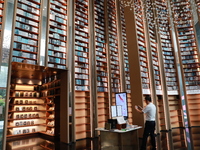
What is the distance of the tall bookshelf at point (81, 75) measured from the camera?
5535mm

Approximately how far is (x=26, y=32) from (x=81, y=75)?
7.26 ft

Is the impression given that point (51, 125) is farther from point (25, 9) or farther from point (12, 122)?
point (25, 9)

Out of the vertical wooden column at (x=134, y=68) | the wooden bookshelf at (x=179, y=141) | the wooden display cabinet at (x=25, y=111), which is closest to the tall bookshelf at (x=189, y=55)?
the wooden bookshelf at (x=179, y=141)

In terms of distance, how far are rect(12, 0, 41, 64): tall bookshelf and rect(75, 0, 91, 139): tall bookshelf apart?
4.62 feet

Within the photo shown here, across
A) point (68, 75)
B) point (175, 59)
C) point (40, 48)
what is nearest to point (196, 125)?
point (175, 59)

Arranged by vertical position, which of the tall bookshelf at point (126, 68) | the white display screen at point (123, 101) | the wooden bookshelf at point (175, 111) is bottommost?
the wooden bookshelf at point (175, 111)

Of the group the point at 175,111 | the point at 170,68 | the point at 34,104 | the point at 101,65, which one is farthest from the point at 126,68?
the point at 34,104

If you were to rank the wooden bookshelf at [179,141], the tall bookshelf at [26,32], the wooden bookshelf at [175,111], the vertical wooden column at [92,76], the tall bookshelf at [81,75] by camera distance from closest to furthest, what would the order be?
the wooden bookshelf at [179,141] < the tall bookshelf at [26,32] < the tall bookshelf at [81,75] < the vertical wooden column at [92,76] < the wooden bookshelf at [175,111]

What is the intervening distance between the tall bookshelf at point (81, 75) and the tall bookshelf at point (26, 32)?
4.62ft

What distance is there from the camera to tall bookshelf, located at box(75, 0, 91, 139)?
18.2 ft

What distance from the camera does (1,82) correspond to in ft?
13.4

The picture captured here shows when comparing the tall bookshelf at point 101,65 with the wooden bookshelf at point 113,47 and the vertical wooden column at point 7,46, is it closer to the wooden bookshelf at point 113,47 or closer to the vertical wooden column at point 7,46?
the wooden bookshelf at point 113,47

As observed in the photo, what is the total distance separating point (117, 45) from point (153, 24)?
1.93 meters

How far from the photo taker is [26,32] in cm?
484
